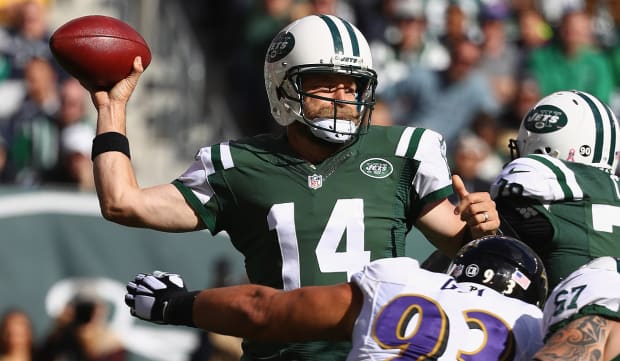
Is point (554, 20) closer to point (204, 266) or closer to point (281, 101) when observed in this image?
point (204, 266)

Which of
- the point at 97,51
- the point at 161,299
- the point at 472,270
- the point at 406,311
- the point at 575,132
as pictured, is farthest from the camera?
the point at 575,132

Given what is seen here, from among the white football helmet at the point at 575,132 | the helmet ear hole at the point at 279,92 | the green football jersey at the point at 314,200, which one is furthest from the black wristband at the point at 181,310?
the white football helmet at the point at 575,132

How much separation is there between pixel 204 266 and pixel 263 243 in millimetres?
Answer: 3719

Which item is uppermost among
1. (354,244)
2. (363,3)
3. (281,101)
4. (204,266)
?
(363,3)

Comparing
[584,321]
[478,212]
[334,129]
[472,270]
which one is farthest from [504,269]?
[334,129]

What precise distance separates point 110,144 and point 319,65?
2.69ft

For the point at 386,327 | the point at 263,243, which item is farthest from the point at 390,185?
the point at 386,327

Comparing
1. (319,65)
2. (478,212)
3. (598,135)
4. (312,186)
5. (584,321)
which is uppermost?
(319,65)

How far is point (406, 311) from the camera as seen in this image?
3.65m

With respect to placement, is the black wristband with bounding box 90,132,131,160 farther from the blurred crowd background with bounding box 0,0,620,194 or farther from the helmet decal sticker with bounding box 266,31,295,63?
the blurred crowd background with bounding box 0,0,620,194

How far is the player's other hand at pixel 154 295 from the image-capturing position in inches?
161

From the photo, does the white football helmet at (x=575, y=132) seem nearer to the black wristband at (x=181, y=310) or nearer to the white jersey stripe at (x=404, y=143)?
the white jersey stripe at (x=404, y=143)

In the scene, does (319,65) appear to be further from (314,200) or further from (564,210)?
(564,210)

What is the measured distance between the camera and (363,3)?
1047 cm
